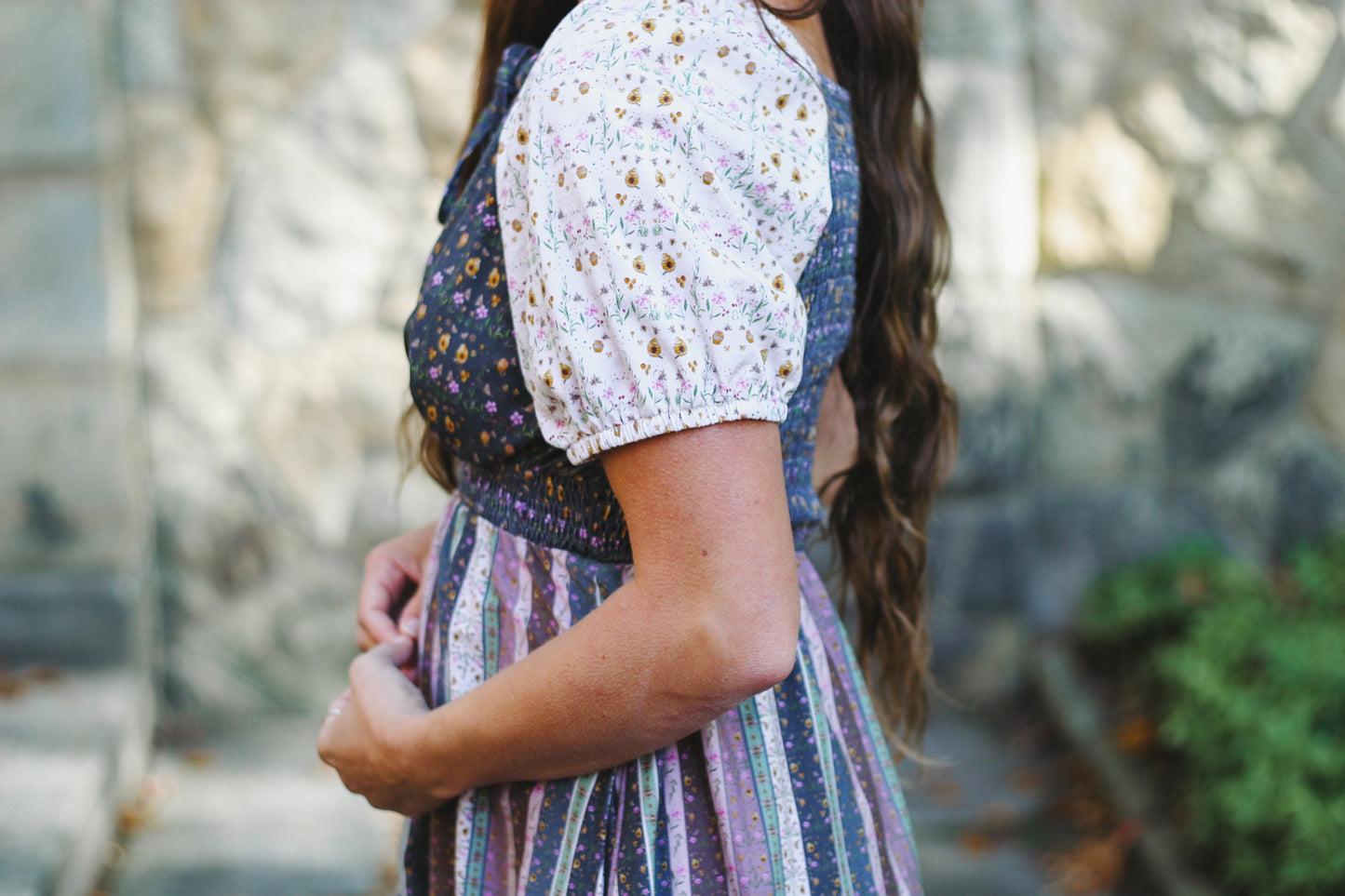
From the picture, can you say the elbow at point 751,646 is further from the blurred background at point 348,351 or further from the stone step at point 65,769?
the blurred background at point 348,351

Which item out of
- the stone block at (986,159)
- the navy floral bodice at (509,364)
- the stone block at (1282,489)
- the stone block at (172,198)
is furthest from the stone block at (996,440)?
the navy floral bodice at (509,364)

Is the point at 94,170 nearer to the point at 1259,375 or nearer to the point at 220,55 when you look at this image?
the point at 220,55

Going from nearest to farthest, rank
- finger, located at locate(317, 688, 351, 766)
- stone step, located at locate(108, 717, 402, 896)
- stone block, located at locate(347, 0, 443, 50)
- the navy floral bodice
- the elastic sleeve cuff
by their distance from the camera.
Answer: the elastic sleeve cuff
the navy floral bodice
finger, located at locate(317, 688, 351, 766)
stone step, located at locate(108, 717, 402, 896)
stone block, located at locate(347, 0, 443, 50)

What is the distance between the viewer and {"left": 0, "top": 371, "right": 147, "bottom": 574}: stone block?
2969 millimetres

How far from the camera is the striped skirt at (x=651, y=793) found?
1.00 meters

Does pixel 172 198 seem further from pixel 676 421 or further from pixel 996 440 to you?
pixel 676 421

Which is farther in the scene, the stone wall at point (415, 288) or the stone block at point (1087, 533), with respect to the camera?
the stone block at point (1087, 533)

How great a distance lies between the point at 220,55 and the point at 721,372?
2.75 meters

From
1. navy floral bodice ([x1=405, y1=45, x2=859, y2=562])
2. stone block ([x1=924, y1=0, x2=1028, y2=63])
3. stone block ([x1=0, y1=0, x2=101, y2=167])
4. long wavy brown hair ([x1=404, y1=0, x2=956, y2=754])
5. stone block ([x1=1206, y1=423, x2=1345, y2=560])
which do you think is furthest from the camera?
stone block ([x1=1206, y1=423, x2=1345, y2=560])

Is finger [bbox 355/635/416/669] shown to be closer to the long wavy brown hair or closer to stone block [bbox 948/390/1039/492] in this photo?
the long wavy brown hair

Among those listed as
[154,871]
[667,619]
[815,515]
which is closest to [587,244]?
[667,619]

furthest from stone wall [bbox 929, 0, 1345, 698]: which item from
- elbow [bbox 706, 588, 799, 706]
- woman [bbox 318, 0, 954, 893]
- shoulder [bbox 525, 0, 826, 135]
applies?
elbow [bbox 706, 588, 799, 706]

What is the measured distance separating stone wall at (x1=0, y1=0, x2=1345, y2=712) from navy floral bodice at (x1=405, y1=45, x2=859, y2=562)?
2187 mm

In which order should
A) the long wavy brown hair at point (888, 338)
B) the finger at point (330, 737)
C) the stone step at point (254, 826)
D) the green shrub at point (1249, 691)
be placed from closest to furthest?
the finger at point (330, 737) → the long wavy brown hair at point (888, 338) → the green shrub at point (1249, 691) → the stone step at point (254, 826)
